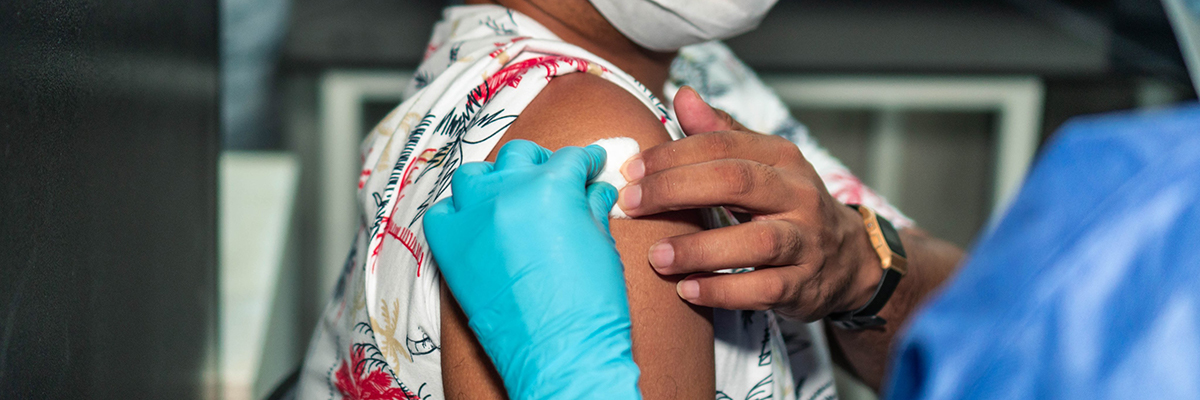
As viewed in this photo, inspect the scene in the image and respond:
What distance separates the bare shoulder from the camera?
25.9 inches

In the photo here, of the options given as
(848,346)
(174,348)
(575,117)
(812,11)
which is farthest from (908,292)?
(812,11)

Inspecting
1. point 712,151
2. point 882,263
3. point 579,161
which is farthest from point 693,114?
point 882,263

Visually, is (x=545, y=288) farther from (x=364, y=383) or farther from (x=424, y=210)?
(x=364, y=383)

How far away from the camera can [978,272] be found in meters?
0.30

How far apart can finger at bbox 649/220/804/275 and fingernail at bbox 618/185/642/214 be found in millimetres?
39

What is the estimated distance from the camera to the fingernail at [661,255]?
0.62 m

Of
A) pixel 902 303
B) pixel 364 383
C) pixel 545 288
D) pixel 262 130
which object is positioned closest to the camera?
pixel 545 288

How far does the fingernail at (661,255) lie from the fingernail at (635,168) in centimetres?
6

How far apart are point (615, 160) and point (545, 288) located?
150 mm

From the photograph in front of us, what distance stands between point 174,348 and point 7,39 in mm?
538

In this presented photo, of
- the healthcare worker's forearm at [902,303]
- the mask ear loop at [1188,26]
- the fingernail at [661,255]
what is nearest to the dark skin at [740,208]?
the fingernail at [661,255]

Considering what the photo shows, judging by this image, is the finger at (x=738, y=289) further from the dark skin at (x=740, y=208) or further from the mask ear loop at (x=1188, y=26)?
the mask ear loop at (x=1188, y=26)

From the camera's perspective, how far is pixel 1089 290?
271mm

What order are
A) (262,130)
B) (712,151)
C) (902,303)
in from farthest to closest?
1. (262,130)
2. (902,303)
3. (712,151)
